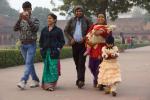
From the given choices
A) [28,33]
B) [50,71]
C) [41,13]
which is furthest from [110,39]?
[41,13]

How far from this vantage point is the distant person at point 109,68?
8516 mm

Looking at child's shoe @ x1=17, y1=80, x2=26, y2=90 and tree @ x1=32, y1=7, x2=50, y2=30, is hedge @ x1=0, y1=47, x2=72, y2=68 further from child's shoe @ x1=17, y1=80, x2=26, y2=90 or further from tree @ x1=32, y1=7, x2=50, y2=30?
tree @ x1=32, y1=7, x2=50, y2=30

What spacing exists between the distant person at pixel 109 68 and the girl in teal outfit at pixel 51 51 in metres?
1.00

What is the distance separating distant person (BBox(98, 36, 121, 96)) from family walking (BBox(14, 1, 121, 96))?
2 cm

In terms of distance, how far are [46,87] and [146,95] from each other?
A: 6.55ft

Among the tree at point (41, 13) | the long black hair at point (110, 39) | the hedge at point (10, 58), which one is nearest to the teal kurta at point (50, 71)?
the long black hair at point (110, 39)

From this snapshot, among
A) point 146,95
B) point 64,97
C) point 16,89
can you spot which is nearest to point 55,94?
point 64,97

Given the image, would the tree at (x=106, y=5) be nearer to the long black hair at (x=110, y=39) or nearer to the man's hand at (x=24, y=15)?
the man's hand at (x=24, y=15)

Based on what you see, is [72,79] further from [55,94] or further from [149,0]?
[149,0]

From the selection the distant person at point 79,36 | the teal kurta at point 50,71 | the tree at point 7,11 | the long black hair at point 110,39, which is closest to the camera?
the long black hair at point 110,39

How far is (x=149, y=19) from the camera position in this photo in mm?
84688

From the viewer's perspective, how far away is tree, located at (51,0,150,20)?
38656mm

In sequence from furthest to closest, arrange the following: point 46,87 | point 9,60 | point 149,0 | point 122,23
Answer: point 122,23 → point 149,0 → point 9,60 → point 46,87

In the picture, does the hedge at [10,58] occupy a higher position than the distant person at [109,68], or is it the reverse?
the distant person at [109,68]
